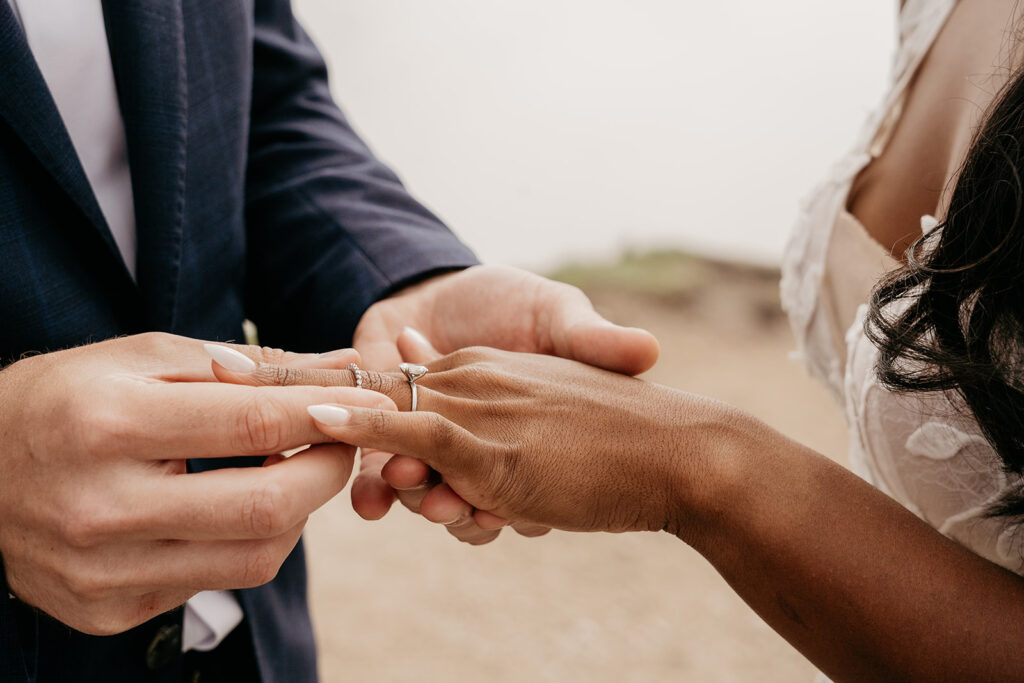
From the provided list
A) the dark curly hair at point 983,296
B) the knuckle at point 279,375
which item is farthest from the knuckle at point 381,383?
the dark curly hair at point 983,296

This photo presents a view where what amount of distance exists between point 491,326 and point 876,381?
66 cm

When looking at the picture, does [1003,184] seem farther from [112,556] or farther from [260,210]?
[260,210]

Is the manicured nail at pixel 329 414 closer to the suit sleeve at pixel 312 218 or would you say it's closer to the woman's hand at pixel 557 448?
the woman's hand at pixel 557 448

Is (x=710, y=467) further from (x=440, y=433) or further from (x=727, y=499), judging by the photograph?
(x=440, y=433)

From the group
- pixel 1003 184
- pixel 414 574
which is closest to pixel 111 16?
pixel 1003 184

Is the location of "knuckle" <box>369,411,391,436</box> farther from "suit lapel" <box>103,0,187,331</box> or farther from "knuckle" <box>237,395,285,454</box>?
"suit lapel" <box>103,0,187,331</box>

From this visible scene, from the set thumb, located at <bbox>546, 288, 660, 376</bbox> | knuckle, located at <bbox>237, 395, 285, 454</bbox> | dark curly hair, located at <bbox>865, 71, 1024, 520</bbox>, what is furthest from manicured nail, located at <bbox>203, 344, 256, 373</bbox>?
dark curly hair, located at <bbox>865, 71, 1024, 520</bbox>

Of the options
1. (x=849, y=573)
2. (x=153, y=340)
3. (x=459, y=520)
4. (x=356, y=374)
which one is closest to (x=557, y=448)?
(x=459, y=520)

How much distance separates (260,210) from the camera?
153cm

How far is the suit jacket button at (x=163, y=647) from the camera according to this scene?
1.16m

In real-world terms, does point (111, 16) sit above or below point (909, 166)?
above

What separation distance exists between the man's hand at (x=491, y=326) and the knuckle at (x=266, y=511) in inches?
15.4

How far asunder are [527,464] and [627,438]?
0.16 meters

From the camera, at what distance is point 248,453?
0.93 metres
